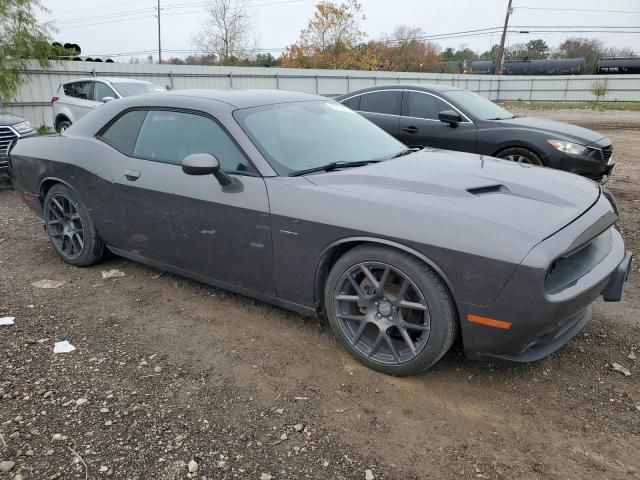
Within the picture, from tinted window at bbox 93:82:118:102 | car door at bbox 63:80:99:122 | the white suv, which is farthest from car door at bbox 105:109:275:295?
car door at bbox 63:80:99:122

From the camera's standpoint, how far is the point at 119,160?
3889mm

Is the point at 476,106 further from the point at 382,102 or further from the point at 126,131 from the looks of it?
the point at 126,131

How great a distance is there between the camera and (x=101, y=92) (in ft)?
36.9

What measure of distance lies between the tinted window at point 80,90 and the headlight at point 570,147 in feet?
32.3

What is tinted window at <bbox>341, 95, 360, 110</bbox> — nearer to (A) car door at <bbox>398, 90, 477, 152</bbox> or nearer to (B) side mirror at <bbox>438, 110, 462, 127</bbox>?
(A) car door at <bbox>398, 90, 477, 152</bbox>

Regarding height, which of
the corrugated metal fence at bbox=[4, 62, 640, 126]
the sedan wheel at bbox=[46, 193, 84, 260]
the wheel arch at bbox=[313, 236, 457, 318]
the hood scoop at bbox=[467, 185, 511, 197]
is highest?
the corrugated metal fence at bbox=[4, 62, 640, 126]

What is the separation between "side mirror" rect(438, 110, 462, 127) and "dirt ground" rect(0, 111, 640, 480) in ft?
12.6

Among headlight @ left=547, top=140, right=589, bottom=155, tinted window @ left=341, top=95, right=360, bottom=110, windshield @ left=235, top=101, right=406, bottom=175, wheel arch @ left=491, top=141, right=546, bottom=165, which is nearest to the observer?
windshield @ left=235, top=101, right=406, bottom=175

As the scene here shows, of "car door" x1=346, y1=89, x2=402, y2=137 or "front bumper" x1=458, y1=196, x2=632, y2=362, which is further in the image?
"car door" x1=346, y1=89, x2=402, y2=137

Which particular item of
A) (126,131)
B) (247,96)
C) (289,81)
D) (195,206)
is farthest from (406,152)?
(289,81)

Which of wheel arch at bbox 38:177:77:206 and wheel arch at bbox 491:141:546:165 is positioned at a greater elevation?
wheel arch at bbox 491:141:546:165

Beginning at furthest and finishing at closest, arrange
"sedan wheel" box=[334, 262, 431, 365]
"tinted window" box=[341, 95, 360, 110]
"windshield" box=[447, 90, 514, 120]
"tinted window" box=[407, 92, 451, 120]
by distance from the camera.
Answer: "tinted window" box=[341, 95, 360, 110], "tinted window" box=[407, 92, 451, 120], "windshield" box=[447, 90, 514, 120], "sedan wheel" box=[334, 262, 431, 365]

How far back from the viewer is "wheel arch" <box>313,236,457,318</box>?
2537mm

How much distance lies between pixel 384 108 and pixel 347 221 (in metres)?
5.40
